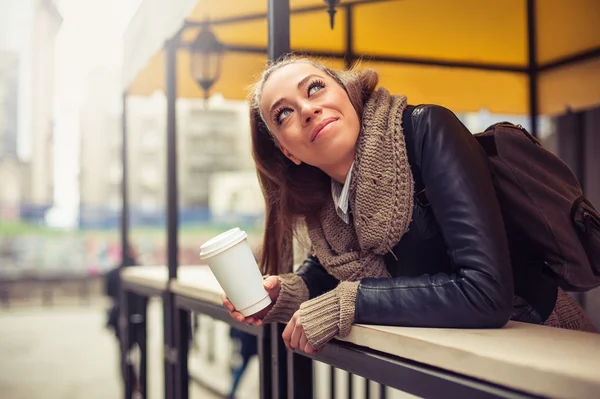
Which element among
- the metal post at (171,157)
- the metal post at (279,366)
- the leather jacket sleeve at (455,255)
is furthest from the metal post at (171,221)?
the leather jacket sleeve at (455,255)

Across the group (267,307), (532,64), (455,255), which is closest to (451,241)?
(455,255)

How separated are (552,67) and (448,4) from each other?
0.90 metres

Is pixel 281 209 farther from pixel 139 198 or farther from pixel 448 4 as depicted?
pixel 139 198

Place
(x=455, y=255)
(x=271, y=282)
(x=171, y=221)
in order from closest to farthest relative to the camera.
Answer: (x=455, y=255) < (x=271, y=282) < (x=171, y=221)

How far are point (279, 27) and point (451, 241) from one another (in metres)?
0.81

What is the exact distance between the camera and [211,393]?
6234mm

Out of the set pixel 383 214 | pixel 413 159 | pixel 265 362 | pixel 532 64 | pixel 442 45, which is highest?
pixel 442 45

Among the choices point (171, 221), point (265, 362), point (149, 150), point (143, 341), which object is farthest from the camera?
point (149, 150)

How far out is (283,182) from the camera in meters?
1.50

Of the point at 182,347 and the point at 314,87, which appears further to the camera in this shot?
the point at 182,347

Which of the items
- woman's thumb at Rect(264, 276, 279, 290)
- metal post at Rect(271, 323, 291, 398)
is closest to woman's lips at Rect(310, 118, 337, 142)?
woman's thumb at Rect(264, 276, 279, 290)

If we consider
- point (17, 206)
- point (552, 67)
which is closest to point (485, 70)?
point (552, 67)

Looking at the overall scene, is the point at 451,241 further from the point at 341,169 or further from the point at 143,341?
the point at 143,341

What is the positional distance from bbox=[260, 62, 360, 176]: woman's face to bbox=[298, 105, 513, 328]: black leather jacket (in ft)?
0.48
